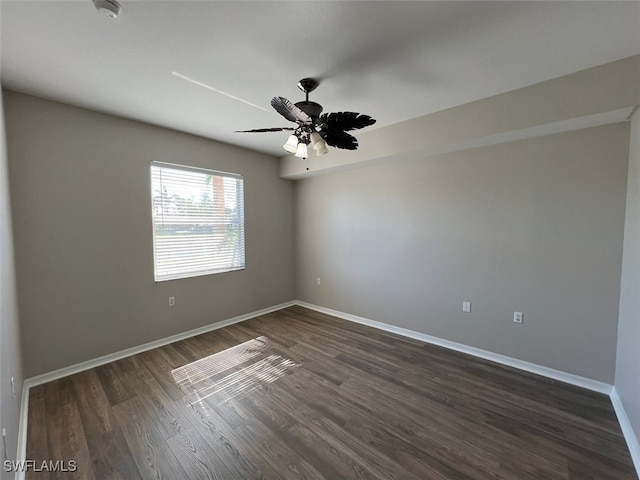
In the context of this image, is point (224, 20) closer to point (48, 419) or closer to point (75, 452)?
point (75, 452)

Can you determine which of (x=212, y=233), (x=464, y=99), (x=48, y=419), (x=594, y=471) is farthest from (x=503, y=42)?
(x=48, y=419)

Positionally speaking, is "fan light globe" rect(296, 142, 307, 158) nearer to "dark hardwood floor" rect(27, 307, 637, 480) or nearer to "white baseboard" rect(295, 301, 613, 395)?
"dark hardwood floor" rect(27, 307, 637, 480)

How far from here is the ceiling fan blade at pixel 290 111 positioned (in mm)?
1667

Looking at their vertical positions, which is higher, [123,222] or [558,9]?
[558,9]

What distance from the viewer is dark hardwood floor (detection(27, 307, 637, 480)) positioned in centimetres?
157

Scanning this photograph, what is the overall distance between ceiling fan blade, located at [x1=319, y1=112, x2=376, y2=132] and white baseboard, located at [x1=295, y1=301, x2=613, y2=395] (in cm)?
272

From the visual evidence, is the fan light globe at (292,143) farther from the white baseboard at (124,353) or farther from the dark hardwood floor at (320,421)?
the white baseboard at (124,353)

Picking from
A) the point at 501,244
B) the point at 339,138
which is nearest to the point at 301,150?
the point at 339,138

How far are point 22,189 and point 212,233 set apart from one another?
1.82 m

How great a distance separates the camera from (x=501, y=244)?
2.76 m

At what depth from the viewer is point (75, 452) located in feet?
5.45

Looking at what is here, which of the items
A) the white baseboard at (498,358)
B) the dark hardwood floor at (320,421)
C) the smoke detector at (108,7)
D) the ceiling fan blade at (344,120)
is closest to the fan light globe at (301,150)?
the ceiling fan blade at (344,120)

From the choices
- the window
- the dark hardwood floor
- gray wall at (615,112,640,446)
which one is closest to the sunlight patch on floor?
the dark hardwood floor

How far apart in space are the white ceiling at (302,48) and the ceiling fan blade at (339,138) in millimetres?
470
